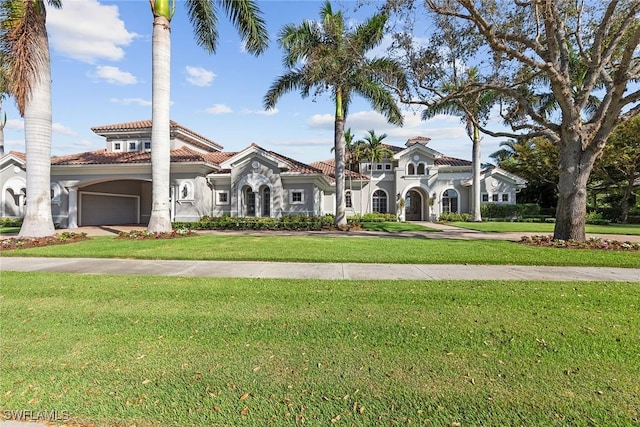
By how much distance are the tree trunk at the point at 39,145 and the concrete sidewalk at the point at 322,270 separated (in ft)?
14.5

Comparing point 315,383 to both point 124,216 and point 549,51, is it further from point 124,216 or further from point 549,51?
point 124,216

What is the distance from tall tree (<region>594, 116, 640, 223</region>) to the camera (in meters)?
26.1

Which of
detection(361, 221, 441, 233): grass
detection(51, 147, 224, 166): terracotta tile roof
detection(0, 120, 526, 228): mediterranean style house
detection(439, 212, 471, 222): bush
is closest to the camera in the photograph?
detection(361, 221, 441, 233): grass

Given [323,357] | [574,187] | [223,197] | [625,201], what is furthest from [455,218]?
[323,357]

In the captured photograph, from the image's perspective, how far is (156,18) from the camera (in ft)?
46.3

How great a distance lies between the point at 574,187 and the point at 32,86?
68.8 ft

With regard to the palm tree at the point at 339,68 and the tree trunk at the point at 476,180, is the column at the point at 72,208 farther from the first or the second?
the tree trunk at the point at 476,180

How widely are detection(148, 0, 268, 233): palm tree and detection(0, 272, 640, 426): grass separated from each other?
9205mm

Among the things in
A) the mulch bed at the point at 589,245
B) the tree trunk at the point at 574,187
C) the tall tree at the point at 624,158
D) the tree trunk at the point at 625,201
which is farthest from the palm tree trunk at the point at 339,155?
the tree trunk at the point at 625,201

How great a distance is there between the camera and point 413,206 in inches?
1331

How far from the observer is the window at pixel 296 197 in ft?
78.2

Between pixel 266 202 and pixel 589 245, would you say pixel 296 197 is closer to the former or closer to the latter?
pixel 266 202

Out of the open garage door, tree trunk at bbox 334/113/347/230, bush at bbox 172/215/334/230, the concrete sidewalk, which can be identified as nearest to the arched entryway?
bush at bbox 172/215/334/230

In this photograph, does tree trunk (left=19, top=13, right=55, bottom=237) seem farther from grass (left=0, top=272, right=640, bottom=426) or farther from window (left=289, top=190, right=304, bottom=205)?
window (left=289, top=190, right=304, bottom=205)
